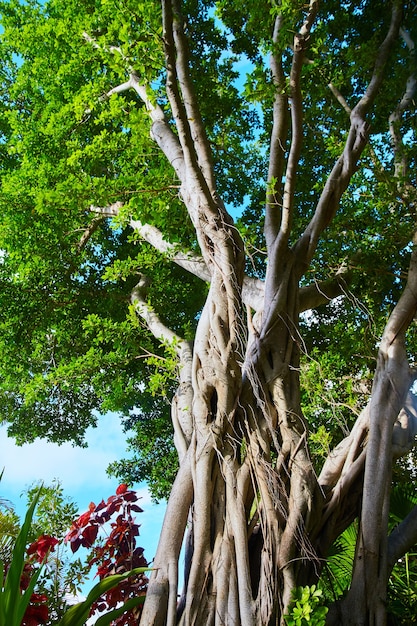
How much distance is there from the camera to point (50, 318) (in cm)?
509

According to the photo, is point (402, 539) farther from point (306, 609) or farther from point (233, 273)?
point (233, 273)

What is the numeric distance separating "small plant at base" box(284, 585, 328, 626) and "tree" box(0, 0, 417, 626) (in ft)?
0.15

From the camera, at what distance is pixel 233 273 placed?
251cm

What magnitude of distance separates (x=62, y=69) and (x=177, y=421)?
12.1ft

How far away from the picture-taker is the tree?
6.98ft

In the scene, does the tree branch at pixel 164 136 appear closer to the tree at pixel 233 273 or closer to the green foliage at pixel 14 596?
the tree at pixel 233 273

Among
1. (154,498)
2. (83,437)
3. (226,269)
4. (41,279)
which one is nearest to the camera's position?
(226,269)

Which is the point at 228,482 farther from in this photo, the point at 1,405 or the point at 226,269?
the point at 1,405

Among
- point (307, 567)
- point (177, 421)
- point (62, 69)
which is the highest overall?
point (62, 69)

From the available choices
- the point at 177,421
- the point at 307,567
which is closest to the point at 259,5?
the point at 177,421

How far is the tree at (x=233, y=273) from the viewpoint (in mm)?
2127

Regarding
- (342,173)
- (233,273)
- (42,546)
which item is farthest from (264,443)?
(342,173)

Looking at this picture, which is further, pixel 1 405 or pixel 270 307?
pixel 1 405

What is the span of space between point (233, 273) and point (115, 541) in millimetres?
1423
